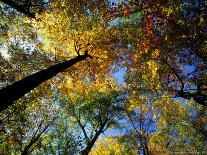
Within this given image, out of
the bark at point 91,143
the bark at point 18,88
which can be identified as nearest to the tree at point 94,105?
the bark at point 91,143

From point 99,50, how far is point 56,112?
9.28 meters

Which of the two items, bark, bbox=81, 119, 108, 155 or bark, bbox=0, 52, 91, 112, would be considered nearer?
bark, bbox=0, 52, 91, 112

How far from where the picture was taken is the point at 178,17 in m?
15.6

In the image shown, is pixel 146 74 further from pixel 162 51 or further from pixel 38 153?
pixel 38 153

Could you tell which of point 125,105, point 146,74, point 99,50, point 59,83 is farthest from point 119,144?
point 146,74

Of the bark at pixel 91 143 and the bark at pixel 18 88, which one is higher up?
the bark at pixel 91 143

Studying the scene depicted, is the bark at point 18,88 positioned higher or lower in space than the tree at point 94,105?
lower

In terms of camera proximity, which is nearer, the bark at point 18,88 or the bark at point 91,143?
the bark at point 18,88

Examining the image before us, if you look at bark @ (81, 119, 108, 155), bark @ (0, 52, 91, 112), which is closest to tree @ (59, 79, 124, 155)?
bark @ (81, 119, 108, 155)

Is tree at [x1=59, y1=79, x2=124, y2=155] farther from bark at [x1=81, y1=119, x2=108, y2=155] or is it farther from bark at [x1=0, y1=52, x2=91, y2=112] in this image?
bark at [x1=0, y1=52, x2=91, y2=112]

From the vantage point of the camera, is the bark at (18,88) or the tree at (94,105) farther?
the tree at (94,105)

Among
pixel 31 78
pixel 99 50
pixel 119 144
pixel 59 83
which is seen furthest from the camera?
pixel 119 144

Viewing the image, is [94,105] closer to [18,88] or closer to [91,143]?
[91,143]

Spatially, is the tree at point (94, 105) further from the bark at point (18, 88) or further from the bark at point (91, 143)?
the bark at point (18, 88)
